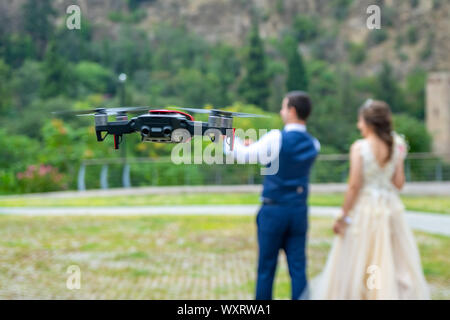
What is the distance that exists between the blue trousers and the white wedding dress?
52cm

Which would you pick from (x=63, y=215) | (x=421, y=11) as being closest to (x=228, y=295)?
(x=63, y=215)

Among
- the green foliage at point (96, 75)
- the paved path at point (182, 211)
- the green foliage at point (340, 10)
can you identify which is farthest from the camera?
the green foliage at point (340, 10)

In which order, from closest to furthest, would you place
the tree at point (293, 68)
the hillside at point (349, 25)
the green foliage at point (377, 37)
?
the tree at point (293, 68) < the hillside at point (349, 25) < the green foliage at point (377, 37)

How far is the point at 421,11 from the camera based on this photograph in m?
72.4

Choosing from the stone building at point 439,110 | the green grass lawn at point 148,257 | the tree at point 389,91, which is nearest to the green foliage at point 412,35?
the tree at point 389,91

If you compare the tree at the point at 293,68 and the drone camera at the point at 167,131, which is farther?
the tree at the point at 293,68

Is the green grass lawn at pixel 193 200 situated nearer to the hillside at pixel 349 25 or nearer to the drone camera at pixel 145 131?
the drone camera at pixel 145 131

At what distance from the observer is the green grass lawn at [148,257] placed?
20.9ft

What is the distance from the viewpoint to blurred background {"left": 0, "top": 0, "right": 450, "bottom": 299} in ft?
11.9

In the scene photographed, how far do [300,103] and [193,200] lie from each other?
564 inches

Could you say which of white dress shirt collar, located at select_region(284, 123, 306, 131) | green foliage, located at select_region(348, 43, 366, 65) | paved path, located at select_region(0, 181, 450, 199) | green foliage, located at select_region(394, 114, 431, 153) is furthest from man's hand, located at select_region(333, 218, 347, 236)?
green foliage, located at select_region(348, 43, 366, 65)

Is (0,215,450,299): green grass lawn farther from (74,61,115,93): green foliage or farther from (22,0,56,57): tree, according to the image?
(74,61,115,93): green foliage

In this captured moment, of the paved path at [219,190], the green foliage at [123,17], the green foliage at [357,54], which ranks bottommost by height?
the paved path at [219,190]

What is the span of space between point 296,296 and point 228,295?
2.09 m
